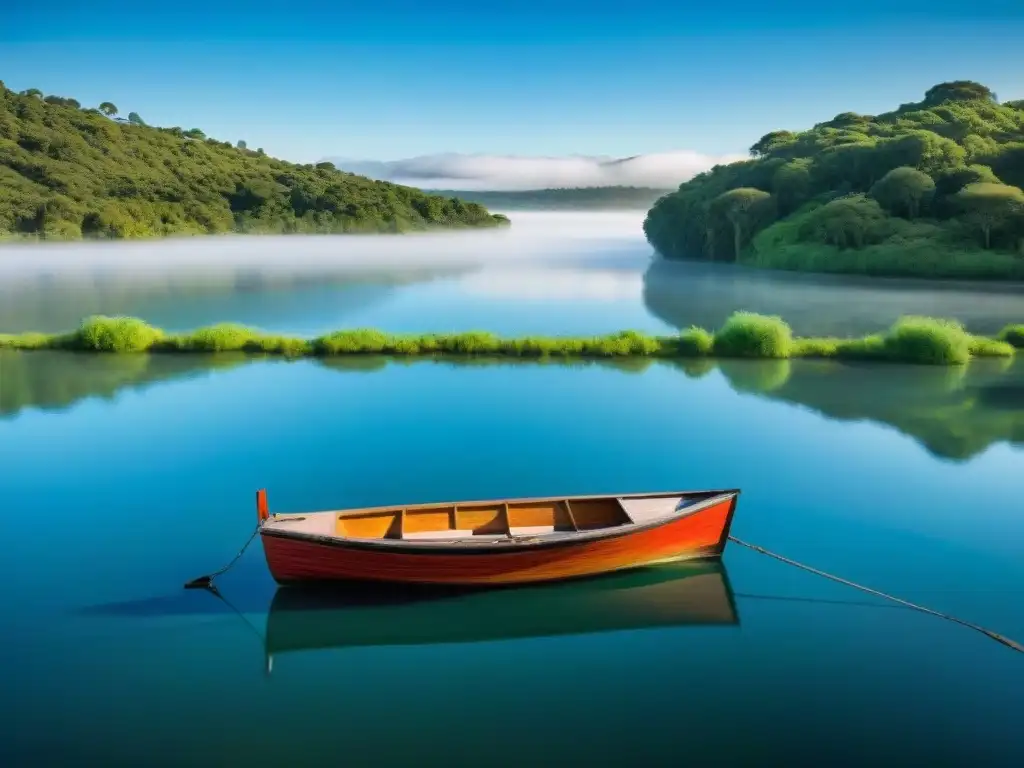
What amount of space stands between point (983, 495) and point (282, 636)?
9963mm

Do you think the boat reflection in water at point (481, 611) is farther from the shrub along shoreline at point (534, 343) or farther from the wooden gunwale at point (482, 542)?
the shrub along shoreline at point (534, 343)

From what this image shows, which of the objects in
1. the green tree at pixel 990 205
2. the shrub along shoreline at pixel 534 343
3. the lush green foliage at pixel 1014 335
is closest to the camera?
the shrub along shoreline at pixel 534 343

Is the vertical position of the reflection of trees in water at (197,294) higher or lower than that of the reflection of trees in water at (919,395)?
higher

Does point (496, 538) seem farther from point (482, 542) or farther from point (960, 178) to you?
point (960, 178)

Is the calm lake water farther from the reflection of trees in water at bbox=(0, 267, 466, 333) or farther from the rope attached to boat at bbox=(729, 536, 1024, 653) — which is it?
the reflection of trees in water at bbox=(0, 267, 466, 333)

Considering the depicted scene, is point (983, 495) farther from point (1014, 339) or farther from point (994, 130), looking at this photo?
point (994, 130)

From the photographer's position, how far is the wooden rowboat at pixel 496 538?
8.45m

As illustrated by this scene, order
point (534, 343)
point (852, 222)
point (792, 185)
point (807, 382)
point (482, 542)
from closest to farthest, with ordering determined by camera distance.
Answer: point (482, 542) → point (807, 382) → point (534, 343) → point (852, 222) → point (792, 185)

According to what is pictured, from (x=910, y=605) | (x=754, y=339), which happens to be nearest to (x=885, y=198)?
(x=754, y=339)

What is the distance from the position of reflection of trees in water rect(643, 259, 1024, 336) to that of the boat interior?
71.0 ft

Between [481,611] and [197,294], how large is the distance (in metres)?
40.3

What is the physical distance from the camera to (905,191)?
4888cm

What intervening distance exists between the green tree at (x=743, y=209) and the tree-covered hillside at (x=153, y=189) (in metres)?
42.1

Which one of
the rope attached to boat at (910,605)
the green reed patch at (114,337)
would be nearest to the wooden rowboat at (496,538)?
the rope attached to boat at (910,605)
